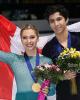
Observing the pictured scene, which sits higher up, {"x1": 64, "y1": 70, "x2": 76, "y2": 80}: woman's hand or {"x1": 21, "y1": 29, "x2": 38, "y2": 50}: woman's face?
{"x1": 21, "y1": 29, "x2": 38, "y2": 50}: woman's face

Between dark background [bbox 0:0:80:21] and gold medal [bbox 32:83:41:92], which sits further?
dark background [bbox 0:0:80:21]

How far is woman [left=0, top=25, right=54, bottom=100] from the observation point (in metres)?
3.00

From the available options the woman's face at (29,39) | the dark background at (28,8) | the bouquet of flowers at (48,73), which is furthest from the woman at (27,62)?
the dark background at (28,8)

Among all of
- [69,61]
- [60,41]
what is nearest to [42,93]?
[69,61]

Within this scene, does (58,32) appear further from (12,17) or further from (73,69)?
(12,17)

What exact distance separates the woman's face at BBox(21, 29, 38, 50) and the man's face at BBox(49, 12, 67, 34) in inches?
6.3

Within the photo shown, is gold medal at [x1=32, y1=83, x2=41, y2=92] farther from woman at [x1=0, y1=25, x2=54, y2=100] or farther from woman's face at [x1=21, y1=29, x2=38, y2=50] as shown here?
woman's face at [x1=21, y1=29, x2=38, y2=50]

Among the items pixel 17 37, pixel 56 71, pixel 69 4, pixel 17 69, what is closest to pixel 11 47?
pixel 17 37

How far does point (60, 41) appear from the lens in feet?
10.3

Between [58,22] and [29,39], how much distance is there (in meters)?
0.25

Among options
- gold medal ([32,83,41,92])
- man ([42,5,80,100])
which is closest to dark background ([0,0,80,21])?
man ([42,5,80,100])

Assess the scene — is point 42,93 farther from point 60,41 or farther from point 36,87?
point 60,41

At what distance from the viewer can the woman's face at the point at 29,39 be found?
9.96 feet

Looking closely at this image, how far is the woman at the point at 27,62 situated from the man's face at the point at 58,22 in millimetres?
146
